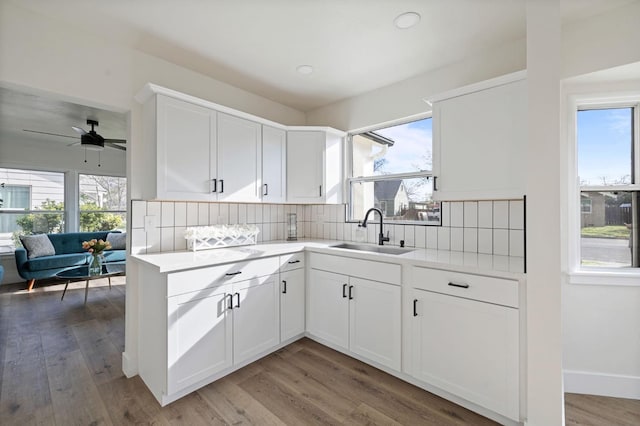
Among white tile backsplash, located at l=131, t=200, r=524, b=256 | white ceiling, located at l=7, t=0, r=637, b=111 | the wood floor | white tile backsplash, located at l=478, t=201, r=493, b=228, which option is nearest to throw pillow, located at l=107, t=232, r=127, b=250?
the wood floor

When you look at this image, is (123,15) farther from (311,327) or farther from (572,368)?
(572,368)

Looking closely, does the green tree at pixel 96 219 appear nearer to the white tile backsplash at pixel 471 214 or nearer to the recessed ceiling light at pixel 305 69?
the recessed ceiling light at pixel 305 69

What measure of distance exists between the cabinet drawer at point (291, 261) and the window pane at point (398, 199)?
866mm

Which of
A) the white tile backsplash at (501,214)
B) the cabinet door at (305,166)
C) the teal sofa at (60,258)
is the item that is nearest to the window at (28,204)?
the teal sofa at (60,258)

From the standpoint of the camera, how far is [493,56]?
2205mm

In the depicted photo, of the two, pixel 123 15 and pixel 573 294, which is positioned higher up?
pixel 123 15

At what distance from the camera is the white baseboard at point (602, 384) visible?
6.12 feet

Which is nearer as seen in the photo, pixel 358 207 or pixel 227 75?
pixel 227 75

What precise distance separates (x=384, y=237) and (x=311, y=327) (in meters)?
1.10

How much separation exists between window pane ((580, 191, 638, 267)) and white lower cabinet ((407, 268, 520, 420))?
100 cm

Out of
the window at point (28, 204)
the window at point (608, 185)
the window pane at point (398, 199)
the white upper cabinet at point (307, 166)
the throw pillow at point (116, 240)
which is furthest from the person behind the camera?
the throw pillow at point (116, 240)

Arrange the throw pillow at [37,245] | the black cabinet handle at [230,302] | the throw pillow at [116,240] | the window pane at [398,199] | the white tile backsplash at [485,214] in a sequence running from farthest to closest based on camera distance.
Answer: the throw pillow at [116,240], the throw pillow at [37,245], the window pane at [398,199], the white tile backsplash at [485,214], the black cabinet handle at [230,302]

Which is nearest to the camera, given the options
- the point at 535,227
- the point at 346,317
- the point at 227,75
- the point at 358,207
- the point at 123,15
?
the point at 535,227

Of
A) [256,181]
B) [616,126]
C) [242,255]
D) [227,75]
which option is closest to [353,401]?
[242,255]
